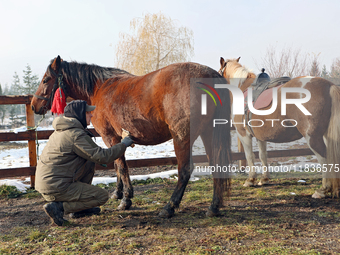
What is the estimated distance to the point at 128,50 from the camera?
64.4ft

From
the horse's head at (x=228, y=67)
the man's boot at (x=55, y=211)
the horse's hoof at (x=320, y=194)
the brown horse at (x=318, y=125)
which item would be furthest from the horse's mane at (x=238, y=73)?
the man's boot at (x=55, y=211)

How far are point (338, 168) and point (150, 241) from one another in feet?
9.61

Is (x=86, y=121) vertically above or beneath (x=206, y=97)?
beneath

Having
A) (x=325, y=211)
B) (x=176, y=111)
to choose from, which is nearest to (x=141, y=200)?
(x=176, y=111)

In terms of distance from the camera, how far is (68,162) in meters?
3.05

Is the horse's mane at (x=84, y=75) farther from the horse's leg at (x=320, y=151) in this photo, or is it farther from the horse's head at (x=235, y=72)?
the horse's leg at (x=320, y=151)

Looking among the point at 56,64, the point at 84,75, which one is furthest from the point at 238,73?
the point at 56,64

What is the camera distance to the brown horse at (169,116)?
3.29 meters

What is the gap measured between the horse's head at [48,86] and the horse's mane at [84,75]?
72 mm

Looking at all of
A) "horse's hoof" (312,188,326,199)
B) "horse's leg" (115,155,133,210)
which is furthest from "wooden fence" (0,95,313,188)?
"horse's hoof" (312,188,326,199)

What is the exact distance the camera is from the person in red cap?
117 inches

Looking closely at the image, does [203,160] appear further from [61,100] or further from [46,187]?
[46,187]

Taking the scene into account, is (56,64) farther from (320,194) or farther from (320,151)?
(320,194)

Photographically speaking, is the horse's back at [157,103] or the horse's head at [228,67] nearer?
the horse's back at [157,103]
